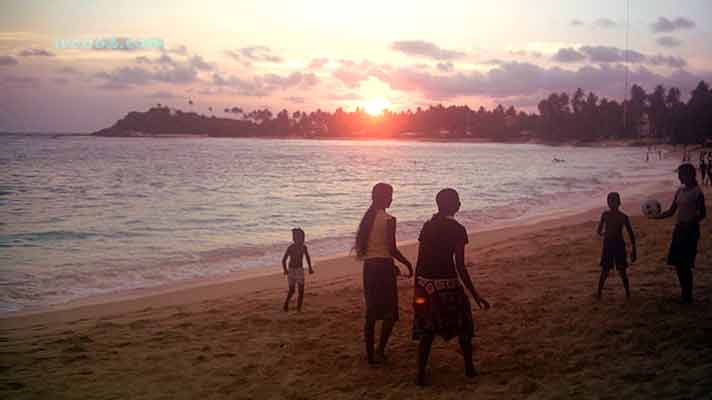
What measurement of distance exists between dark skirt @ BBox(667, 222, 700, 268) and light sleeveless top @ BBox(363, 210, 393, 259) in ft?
12.4

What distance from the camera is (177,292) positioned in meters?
10.6

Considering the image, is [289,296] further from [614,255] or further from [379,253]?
[614,255]

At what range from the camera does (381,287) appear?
18.0 feet

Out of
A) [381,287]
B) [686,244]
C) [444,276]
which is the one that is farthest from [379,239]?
[686,244]

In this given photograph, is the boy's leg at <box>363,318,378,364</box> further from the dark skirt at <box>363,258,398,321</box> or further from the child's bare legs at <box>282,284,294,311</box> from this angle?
the child's bare legs at <box>282,284,294,311</box>

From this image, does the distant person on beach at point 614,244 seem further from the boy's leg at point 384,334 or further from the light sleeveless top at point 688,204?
the boy's leg at point 384,334

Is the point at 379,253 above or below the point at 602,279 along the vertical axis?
above

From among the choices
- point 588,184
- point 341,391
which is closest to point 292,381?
point 341,391

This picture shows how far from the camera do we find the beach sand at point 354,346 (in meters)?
5.09

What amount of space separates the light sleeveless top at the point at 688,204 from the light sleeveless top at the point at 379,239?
12.5 ft

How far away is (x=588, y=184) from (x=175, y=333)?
36239mm

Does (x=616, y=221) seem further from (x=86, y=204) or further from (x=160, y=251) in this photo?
(x=86, y=204)

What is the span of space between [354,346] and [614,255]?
3.59 meters

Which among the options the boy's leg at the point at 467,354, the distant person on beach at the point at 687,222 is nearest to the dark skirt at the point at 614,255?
the distant person on beach at the point at 687,222
